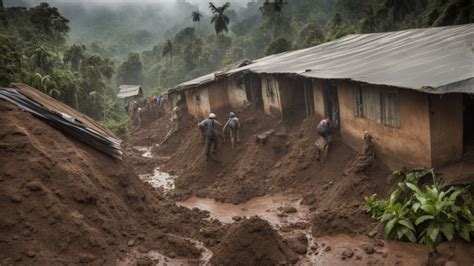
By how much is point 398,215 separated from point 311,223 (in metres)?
2.18

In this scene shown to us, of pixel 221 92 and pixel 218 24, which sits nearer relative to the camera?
pixel 221 92

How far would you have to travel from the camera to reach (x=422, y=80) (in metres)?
7.32

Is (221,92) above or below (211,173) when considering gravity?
above

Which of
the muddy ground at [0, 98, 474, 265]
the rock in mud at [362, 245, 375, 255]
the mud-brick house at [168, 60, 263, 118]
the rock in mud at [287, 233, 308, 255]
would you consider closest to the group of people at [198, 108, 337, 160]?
the muddy ground at [0, 98, 474, 265]

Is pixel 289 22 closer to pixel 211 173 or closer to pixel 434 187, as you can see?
pixel 211 173

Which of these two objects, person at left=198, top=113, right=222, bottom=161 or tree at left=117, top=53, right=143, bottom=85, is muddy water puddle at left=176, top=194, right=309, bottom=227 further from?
tree at left=117, top=53, right=143, bottom=85

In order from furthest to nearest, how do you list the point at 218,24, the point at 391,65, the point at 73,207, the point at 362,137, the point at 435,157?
the point at 218,24, the point at 362,137, the point at 391,65, the point at 435,157, the point at 73,207

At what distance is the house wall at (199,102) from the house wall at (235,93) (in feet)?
3.33

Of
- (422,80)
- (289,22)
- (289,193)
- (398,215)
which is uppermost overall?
(289,22)

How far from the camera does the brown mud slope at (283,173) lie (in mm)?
8906

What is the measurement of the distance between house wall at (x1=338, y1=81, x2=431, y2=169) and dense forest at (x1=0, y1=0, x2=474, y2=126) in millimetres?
15143

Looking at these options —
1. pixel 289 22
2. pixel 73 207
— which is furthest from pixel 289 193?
pixel 289 22

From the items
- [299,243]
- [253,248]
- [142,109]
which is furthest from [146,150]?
[253,248]

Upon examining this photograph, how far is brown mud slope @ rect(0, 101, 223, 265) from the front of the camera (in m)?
6.19
